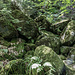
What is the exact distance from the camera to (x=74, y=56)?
15.9ft

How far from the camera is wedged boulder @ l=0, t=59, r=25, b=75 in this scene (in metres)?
2.71

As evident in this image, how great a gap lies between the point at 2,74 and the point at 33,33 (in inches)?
151

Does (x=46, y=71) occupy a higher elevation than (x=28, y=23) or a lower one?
lower

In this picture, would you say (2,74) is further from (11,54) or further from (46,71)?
(46,71)

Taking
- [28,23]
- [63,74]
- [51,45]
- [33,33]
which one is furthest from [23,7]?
[63,74]

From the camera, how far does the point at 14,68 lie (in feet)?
9.57

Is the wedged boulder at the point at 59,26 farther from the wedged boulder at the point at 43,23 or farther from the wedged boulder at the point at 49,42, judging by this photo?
the wedged boulder at the point at 49,42

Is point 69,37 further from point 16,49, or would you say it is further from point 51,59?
point 16,49

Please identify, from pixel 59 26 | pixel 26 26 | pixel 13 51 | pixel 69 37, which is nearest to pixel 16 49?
pixel 13 51

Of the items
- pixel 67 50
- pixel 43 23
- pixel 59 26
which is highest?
pixel 43 23

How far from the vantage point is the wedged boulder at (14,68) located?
107 inches

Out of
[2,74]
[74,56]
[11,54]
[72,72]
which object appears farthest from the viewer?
[74,56]

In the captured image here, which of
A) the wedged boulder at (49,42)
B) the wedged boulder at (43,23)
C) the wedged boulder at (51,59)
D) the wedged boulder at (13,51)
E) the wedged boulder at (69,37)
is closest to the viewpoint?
the wedged boulder at (51,59)

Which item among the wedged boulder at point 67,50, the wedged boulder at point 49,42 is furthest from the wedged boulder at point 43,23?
the wedged boulder at point 67,50
